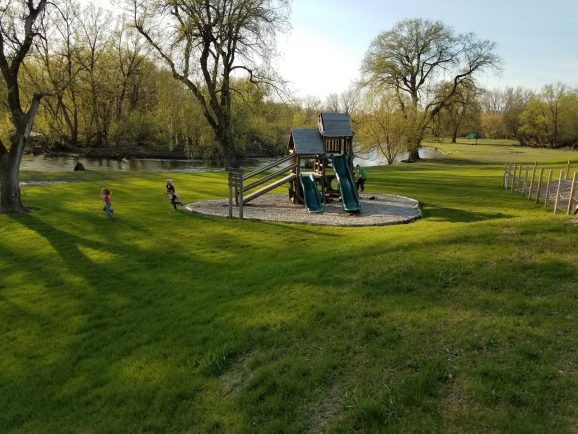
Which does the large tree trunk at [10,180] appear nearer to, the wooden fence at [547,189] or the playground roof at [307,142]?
the playground roof at [307,142]

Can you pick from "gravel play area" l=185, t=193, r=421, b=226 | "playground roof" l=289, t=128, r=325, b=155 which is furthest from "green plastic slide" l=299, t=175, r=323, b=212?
"playground roof" l=289, t=128, r=325, b=155

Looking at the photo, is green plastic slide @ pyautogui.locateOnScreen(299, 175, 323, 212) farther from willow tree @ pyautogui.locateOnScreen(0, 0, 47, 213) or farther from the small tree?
the small tree

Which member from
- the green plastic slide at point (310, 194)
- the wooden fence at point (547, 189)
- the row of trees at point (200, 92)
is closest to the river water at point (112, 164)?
the row of trees at point (200, 92)

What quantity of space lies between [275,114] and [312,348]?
59.9m

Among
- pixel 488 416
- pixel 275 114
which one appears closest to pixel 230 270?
pixel 488 416

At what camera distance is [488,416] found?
3.98 metres

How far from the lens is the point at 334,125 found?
1856 cm

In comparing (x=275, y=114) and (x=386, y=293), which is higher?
(x=275, y=114)

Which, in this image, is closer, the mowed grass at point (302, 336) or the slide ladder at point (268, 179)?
the mowed grass at point (302, 336)

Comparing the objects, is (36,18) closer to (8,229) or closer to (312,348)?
(8,229)

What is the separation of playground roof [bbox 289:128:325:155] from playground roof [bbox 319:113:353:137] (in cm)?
40

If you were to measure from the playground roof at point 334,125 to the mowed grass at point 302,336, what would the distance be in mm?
7833

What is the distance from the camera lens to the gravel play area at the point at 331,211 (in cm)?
1482

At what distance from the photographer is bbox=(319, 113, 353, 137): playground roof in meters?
18.4
